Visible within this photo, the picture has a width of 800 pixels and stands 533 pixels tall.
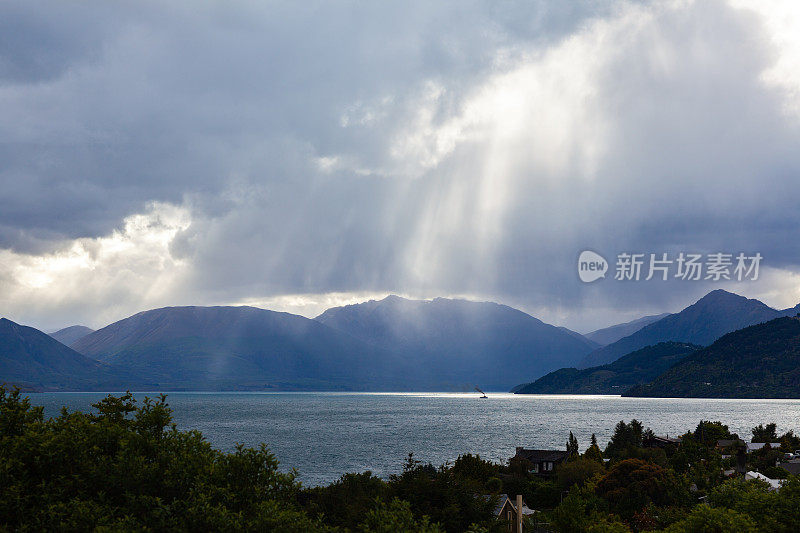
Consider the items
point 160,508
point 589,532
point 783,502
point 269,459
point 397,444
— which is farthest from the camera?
point 397,444

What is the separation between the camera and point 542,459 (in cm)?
10744

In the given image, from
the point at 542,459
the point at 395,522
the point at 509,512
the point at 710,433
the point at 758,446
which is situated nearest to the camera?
the point at 395,522

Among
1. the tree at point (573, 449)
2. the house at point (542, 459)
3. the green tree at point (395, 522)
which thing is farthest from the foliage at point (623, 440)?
the green tree at point (395, 522)

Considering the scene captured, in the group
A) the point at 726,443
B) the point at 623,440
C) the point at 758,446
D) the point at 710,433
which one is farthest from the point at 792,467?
the point at 710,433

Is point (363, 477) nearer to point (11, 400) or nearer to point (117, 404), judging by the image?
point (117, 404)

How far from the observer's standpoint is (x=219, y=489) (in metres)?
25.4

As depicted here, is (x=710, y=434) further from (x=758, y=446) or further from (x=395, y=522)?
(x=395, y=522)

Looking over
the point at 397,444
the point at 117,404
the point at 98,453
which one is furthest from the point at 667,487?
the point at 397,444

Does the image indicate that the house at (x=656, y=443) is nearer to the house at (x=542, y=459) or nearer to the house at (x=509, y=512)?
the house at (x=542, y=459)

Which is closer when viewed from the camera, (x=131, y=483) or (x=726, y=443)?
(x=131, y=483)

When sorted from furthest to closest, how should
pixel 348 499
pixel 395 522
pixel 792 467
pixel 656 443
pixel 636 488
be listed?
pixel 656 443 < pixel 792 467 < pixel 636 488 < pixel 348 499 < pixel 395 522

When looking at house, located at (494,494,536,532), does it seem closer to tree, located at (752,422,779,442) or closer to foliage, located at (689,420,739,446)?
foliage, located at (689,420,739,446)

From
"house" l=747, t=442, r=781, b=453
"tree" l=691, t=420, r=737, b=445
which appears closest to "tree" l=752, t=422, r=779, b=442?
"house" l=747, t=442, r=781, b=453

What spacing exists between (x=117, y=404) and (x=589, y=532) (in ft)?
115
